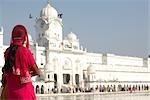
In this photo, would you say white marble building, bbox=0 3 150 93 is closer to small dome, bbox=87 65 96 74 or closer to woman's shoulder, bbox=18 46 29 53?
small dome, bbox=87 65 96 74

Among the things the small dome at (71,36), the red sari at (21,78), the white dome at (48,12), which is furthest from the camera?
the small dome at (71,36)

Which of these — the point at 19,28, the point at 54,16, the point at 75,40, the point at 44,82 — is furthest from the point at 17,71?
the point at 75,40

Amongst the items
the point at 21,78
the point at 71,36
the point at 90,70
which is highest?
the point at 71,36

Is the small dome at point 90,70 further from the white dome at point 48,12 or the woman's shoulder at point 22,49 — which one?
the woman's shoulder at point 22,49

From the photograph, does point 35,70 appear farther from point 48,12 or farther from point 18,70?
point 48,12

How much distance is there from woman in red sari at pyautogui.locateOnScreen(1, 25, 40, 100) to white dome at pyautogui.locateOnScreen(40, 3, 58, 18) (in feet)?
133

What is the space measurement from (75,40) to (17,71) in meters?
44.3

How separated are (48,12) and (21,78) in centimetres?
4115

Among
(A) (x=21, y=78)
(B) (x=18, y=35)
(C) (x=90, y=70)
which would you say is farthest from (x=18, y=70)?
(C) (x=90, y=70)

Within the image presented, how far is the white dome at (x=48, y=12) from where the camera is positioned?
4362 cm

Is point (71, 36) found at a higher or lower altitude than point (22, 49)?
higher

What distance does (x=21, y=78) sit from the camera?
9.86 feet

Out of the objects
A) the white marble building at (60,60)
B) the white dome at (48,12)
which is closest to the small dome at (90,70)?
the white marble building at (60,60)

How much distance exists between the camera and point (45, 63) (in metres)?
40.6
